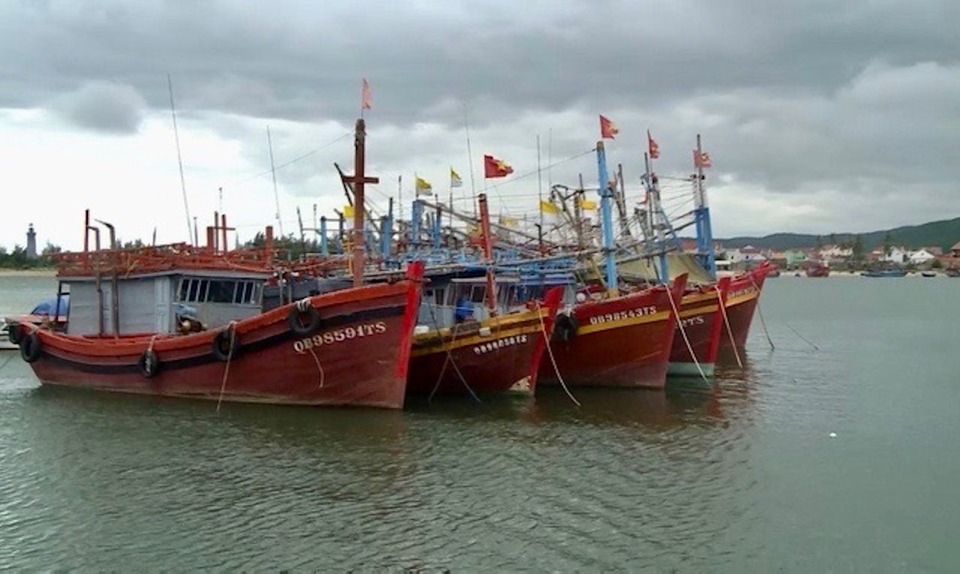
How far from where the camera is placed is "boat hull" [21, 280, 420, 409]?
789 inches

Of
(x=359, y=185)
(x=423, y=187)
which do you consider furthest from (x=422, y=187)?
(x=359, y=185)

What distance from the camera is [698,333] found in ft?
95.6

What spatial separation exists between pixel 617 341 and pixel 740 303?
37.7 feet

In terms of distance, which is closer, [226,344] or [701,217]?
[226,344]

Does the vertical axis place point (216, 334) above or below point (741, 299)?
above

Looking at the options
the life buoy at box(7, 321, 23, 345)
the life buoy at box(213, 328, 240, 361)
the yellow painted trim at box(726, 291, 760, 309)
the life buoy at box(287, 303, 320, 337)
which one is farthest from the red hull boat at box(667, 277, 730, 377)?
the life buoy at box(7, 321, 23, 345)

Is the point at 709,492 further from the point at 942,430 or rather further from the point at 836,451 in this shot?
the point at 942,430

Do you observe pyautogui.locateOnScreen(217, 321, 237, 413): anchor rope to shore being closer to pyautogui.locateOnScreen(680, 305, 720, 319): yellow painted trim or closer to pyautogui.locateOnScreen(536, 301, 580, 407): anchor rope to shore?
pyautogui.locateOnScreen(536, 301, 580, 407): anchor rope to shore

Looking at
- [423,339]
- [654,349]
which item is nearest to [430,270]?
[423,339]

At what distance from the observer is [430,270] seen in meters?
26.5

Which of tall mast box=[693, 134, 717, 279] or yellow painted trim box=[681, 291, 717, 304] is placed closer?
yellow painted trim box=[681, 291, 717, 304]

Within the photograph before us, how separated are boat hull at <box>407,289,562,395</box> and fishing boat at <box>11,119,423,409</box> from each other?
2063 mm

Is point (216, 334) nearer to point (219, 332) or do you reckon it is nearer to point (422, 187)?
point (219, 332)

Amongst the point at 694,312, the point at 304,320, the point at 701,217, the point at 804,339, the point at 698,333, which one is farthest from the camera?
the point at 804,339
